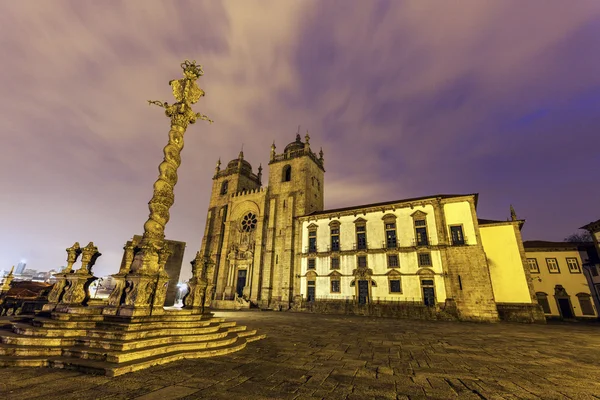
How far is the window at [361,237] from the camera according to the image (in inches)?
1002

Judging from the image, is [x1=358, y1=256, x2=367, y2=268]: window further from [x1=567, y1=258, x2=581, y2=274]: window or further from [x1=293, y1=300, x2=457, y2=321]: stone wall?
[x1=567, y1=258, x2=581, y2=274]: window

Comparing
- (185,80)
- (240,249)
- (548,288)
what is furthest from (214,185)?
(548,288)

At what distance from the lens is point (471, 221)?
21812mm

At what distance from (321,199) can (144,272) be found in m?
30.3

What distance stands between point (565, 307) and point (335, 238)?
925 inches

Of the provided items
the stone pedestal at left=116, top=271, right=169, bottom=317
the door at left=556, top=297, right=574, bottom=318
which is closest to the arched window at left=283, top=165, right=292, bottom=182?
the stone pedestal at left=116, top=271, right=169, bottom=317

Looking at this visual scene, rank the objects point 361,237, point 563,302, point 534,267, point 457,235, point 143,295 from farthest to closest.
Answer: point 534,267, point 361,237, point 563,302, point 457,235, point 143,295

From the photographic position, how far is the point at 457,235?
870 inches

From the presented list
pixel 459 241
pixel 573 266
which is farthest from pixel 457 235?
pixel 573 266

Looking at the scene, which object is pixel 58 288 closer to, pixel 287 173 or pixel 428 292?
pixel 428 292

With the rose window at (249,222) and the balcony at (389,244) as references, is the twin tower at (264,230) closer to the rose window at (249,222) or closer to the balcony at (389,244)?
the rose window at (249,222)

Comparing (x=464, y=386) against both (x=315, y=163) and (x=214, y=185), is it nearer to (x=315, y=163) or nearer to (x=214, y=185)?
(x=315, y=163)

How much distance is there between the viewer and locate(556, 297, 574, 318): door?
24.3 m

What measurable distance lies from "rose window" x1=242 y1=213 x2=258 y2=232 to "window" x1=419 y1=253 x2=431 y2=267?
71.0 feet
